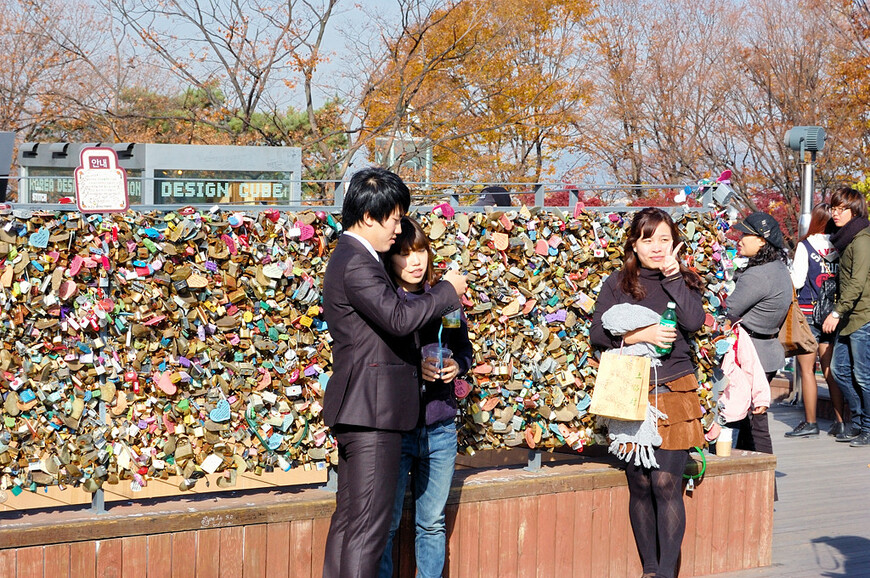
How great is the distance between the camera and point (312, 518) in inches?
177

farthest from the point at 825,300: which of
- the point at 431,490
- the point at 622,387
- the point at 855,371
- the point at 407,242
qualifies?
the point at 407,242

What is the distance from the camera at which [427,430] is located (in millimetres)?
4305

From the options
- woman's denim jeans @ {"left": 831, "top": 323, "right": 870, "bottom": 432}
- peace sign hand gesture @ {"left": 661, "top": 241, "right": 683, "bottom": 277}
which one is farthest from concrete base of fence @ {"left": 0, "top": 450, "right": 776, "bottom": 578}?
woman's denim jeans @ {"left": 831, "top": 323, "right": 870, "bottom": 432}

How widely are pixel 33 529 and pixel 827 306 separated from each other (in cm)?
744

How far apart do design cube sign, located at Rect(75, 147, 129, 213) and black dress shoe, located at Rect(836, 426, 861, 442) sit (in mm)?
7528

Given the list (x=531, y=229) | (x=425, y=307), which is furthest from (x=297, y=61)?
(x=425, y=307)

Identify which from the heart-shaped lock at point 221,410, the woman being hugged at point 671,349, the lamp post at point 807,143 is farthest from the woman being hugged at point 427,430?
the lamp post at point 807,143

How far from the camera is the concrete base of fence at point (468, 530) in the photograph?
13.1ft

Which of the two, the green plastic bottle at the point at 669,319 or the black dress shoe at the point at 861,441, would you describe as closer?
the green plastic bottle at the point at 669,319

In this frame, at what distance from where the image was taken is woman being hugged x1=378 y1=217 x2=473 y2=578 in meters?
4.21

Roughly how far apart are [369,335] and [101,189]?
1.27 m

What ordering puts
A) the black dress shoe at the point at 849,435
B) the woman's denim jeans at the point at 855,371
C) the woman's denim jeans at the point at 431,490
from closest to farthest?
1. the woman's denim jeans at the point at 431,490
2. the woman's denim jeans at the point at 855,371
3. the black dress shoe at the point at 849,435

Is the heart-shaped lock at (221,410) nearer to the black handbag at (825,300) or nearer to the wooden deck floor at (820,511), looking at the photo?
the wooden deck floor at (820,511)

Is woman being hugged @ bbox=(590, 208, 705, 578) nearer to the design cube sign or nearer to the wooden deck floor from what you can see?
the wooden deck floor
